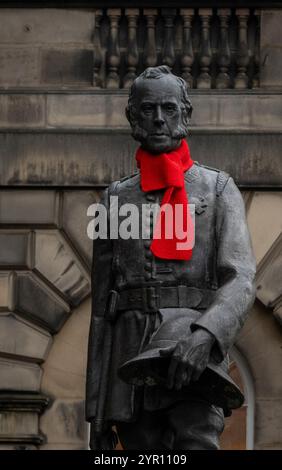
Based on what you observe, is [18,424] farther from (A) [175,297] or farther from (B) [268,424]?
(A) [175,297]

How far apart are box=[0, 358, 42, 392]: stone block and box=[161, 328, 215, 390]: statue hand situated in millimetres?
9741

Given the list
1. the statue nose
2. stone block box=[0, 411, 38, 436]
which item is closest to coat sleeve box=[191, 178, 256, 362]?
the statue nose

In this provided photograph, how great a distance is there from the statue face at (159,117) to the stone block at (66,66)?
9.15 m

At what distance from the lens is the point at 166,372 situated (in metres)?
16.5

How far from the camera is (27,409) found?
2589cm

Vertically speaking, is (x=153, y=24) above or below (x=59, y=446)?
above

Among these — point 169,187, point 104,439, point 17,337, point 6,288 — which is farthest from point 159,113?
point 6,288

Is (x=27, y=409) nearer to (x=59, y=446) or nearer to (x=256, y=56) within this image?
(x=59, y=446)

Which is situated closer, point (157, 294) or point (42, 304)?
point (157, 294)

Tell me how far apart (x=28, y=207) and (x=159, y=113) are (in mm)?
9150

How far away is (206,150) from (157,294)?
9024 mm

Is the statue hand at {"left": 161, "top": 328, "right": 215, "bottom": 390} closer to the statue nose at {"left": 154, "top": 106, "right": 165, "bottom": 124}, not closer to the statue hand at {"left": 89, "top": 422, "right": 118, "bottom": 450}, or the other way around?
the statue hand at {"left": 89, "top": 422, "right": 118, "bottom": 450}

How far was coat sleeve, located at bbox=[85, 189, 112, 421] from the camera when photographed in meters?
17.1
